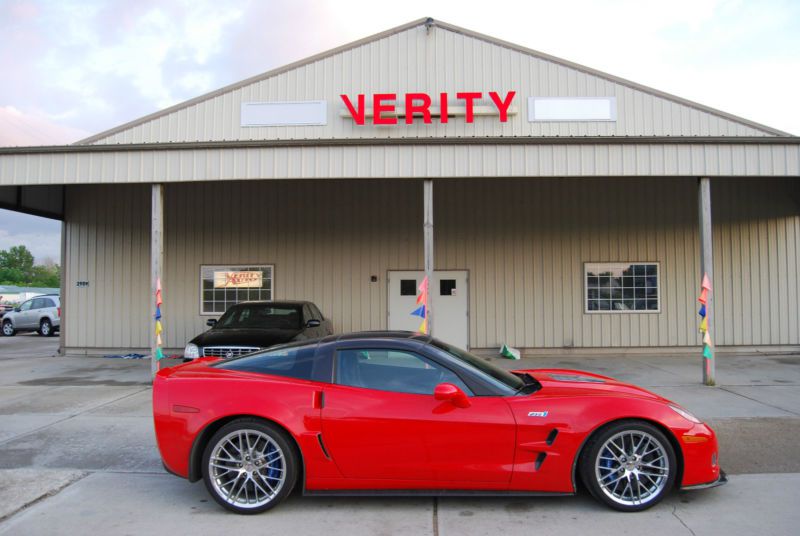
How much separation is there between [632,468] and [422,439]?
1.47 m

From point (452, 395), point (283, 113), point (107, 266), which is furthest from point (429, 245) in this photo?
point (107, 266)

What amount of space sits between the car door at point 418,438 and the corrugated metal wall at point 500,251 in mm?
8986

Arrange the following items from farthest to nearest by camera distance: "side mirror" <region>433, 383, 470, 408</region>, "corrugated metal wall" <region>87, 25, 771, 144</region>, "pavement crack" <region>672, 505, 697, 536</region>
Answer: "corrugated metal wall" <region>87, 25, 771, 144</region> < "side mirror" <region>433, 383, 470, 408</region> < "pavement crack" <region>672, 505, 697, 536</region>

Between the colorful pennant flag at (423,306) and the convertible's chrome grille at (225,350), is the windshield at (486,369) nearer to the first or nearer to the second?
the colorful pennant flag at (423,306)

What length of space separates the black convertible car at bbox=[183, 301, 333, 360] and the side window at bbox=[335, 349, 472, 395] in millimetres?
4341

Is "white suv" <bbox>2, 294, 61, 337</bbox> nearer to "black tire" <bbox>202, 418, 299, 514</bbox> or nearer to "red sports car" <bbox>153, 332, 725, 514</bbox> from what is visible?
"red sports car" <bbox>153, 332, 725, 514</bbox>

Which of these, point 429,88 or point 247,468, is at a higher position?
point 429,88

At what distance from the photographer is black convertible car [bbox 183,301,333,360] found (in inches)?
336

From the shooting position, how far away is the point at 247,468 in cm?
399

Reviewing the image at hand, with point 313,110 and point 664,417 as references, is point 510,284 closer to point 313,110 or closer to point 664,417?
point 313,110

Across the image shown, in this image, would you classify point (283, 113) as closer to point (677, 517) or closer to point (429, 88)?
point (429, 88)

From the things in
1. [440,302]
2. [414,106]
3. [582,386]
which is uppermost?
[414,106]

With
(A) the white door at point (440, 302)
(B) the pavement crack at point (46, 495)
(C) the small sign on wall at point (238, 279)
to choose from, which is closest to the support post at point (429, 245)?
(A) the white door at point (440, 302)

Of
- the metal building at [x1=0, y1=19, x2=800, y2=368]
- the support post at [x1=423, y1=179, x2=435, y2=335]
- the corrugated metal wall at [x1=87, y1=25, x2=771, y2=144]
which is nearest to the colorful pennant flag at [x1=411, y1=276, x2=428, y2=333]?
the support post at [x1=423, y1=179, x2=435, y2=335]
